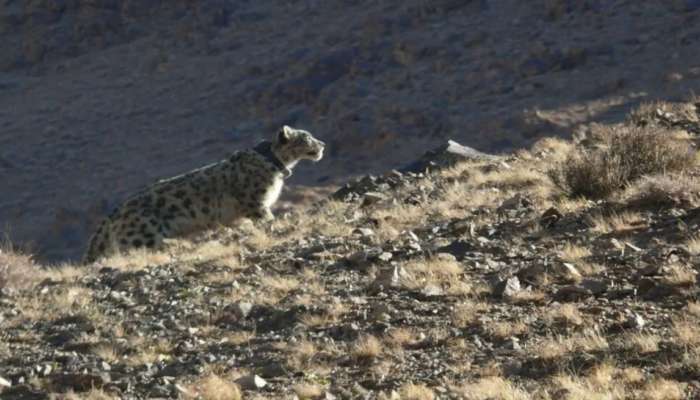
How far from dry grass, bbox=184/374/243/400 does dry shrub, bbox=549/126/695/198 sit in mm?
6657

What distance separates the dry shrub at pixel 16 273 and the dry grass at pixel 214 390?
4.37 meters

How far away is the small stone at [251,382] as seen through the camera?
29.3 ft

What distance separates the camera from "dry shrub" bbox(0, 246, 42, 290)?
12898 mm

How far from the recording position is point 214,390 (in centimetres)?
880

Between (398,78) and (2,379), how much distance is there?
38.3 meters

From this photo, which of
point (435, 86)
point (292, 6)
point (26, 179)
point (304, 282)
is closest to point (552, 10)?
point (435, 86)

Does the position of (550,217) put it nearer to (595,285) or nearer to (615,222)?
(615,222)

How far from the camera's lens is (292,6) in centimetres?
5750

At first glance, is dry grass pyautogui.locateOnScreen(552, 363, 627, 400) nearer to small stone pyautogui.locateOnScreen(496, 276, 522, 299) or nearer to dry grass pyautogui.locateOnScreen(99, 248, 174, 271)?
small stone pyautogui.locateOnScreen(496, 276, 522, 299)

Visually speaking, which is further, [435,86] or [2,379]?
[435,86]

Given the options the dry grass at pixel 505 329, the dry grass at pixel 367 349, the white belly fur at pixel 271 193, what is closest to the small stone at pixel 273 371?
the dry grass at pixel 367 349

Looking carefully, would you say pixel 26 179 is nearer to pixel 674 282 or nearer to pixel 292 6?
pixel 292 6

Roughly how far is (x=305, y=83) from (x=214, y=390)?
39.9m

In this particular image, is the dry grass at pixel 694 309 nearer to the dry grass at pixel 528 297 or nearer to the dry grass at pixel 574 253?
the dry grass at pixel 528 297
